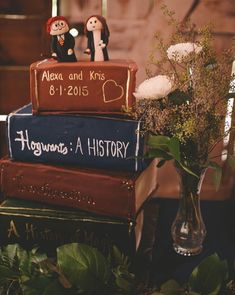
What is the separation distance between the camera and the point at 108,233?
1.03m

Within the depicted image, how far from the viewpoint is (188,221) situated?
3.60ft

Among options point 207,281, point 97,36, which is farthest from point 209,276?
point 97,36

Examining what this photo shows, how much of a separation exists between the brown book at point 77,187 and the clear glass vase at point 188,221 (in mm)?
101

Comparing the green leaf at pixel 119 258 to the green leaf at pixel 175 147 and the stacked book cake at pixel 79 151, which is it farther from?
the green leaf at pixel 175 147

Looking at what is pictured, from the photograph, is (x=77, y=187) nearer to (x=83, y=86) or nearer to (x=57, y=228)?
(x=57, y=228)

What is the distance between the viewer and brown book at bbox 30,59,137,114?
102cm

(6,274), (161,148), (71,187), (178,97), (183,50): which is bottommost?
(6,274)

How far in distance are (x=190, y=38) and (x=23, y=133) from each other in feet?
1.88

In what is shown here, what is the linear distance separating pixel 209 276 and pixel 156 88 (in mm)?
390

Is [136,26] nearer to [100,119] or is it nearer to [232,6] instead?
[232,6]

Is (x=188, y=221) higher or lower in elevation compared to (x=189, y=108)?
lower

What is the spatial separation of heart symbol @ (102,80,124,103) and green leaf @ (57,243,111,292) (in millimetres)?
347

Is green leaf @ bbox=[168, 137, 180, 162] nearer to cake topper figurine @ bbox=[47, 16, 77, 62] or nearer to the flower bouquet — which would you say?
the flower bouquet

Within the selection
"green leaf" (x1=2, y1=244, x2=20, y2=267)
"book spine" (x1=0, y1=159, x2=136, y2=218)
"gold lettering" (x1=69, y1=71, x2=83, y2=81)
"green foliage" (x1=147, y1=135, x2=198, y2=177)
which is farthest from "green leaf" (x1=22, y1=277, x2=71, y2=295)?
"gold lettering" (x1=69, y1=71, x2=83, y2=81)
